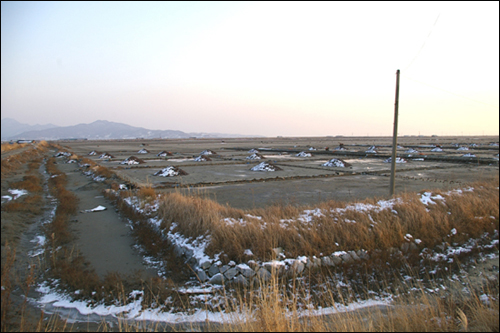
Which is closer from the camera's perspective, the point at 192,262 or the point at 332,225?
the point at 192,262

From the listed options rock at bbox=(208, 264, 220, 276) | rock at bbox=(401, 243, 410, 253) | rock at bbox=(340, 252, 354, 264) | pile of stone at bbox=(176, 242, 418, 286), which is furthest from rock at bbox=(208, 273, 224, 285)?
rock at bbox=(401, 243, 410, 253)

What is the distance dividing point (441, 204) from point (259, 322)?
933 cm

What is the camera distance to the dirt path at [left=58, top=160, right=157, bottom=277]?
7125 mm

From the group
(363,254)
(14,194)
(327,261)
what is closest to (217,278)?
(327,261)

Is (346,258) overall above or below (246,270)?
below

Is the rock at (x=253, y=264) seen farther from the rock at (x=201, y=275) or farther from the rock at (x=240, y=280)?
the rock at (x=201, y=275)

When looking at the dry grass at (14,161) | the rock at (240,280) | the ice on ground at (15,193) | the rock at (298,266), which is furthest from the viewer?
the dry grass at (14,161)

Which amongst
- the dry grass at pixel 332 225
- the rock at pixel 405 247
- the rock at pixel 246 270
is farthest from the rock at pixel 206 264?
the rock at pixel 405 247

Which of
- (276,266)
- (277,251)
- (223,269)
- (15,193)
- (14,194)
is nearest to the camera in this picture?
(223,269)

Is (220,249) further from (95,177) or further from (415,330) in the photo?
(95,177)

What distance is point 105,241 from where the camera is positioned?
8.87 m

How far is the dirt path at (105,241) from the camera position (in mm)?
7125

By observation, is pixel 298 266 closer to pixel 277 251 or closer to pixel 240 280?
pixel 277 251

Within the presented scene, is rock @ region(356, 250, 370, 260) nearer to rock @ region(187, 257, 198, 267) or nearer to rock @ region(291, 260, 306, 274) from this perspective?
rock @ region(291, 260, 306, 274)
